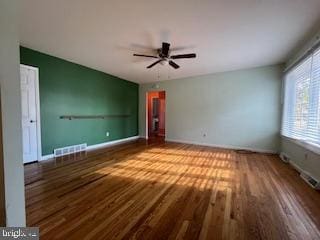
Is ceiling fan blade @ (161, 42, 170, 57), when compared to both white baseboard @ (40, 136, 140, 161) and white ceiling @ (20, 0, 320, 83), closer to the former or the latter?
white ceiling @ (20, 0, 320, 83)

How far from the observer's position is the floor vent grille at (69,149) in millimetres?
4319

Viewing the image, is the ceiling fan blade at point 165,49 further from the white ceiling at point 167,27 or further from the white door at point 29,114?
the white door at point 29,114

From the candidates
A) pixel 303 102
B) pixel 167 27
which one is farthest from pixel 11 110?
pixel 303 102

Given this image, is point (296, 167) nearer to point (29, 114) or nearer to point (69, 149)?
point (69, 149)

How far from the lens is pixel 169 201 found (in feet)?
7.36

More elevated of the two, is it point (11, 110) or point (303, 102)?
point (303, 102)

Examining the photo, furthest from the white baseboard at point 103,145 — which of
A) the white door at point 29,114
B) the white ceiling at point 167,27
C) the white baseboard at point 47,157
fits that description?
the white ceiling at point 167,27

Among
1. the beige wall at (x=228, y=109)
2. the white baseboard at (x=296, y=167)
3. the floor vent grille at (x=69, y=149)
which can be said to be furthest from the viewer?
the beige wall at (x=228, y=109)

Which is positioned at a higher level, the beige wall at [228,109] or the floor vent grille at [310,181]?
the beige wall at [228,109]

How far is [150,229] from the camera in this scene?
1.71 meters

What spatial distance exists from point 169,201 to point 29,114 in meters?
3.46

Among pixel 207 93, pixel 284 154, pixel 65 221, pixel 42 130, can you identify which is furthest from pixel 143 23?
pixel 284 154

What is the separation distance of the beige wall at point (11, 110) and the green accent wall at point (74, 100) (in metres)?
3.36

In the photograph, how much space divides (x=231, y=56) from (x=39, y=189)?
4.54m
